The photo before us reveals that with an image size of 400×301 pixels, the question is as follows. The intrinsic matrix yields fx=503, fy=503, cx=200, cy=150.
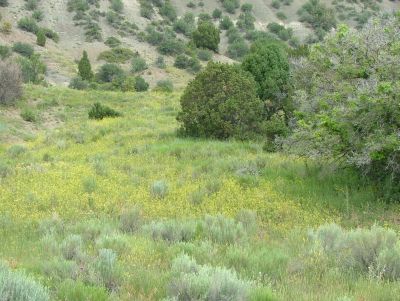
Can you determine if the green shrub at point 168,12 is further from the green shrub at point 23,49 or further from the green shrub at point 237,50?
the green shrub at point 23,49

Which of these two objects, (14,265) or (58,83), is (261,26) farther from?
(14,265)

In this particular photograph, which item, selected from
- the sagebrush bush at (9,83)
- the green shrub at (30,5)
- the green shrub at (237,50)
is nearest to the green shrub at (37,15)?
the green shrub at (30,5)

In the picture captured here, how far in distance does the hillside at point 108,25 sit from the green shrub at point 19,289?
125ft

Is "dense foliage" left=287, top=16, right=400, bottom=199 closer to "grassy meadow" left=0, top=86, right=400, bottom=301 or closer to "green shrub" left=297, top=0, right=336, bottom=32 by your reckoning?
"grassy meadow" left=0, top=86, right=400, bottom=301

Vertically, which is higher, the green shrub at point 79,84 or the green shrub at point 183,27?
the green shrub at point 183,27

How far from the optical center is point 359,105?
8992 mm

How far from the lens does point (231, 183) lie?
1013 cm

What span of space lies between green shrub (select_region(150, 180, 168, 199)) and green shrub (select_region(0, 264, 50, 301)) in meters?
5.41

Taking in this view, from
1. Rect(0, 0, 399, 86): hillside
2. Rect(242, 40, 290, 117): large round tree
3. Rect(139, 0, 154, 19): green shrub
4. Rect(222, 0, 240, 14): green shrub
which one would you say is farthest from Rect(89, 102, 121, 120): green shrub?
Rect(222, 0, 240, 14): green shrub

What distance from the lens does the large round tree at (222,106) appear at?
15781 millimetres

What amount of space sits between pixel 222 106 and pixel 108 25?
4524 centimetres

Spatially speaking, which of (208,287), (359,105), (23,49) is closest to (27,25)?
(23,49)

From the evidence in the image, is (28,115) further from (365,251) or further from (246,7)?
(246,7)

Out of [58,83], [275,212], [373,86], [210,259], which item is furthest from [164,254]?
[58,83]
